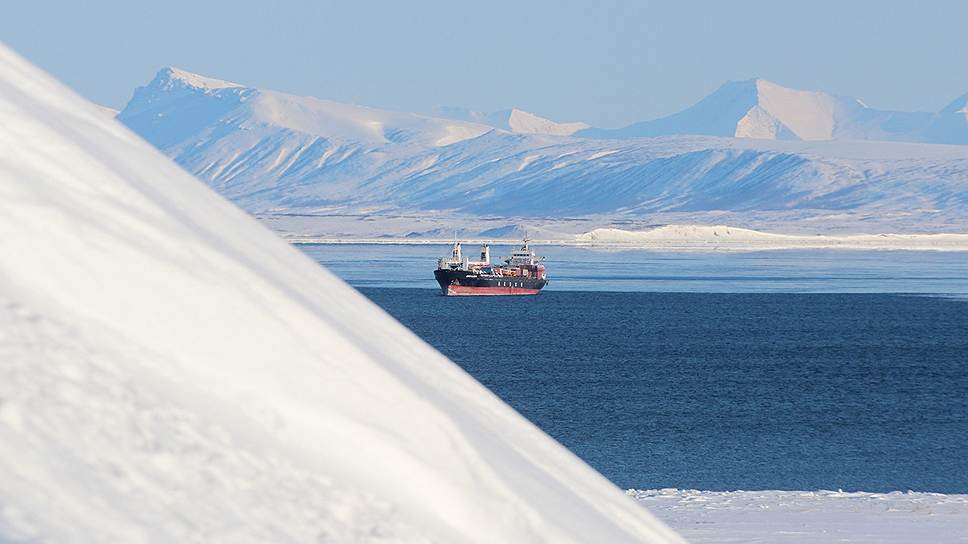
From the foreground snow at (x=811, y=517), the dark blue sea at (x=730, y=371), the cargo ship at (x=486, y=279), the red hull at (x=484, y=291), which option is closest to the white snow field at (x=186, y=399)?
the foreground snow at (x=811, y=517)

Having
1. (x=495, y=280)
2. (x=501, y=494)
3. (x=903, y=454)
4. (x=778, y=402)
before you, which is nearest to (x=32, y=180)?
(x=501, y=494)

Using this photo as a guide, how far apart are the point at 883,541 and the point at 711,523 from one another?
1.57 meters

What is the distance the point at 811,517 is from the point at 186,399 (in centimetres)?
1197

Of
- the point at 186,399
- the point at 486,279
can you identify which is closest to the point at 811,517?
the point at 186,399

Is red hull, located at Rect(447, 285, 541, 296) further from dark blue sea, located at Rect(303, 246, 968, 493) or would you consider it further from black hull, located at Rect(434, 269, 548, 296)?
dark blue sea, located at Rect(303, 246, 968, 493)

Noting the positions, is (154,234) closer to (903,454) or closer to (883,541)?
(883,541)

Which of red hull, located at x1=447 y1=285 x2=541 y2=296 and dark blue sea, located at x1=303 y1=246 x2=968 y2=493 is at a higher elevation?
red hull, located at x1=447 y1=285 x2=541 y2=296

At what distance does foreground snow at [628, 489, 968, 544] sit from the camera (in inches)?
517

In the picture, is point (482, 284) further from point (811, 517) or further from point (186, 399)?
point (186, 399)

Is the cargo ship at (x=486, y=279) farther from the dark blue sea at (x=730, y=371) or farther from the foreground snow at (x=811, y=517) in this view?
the foreground snow at (x=811, y=517)

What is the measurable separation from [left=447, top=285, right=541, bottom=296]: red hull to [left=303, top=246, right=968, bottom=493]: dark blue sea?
254 cm

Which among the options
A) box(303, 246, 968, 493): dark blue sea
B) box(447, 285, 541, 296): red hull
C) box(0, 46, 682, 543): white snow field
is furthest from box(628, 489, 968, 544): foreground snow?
box(447, 285, 541, 296): red hull

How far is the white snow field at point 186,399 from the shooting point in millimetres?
3002

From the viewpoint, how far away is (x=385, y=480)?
3.64 metres
